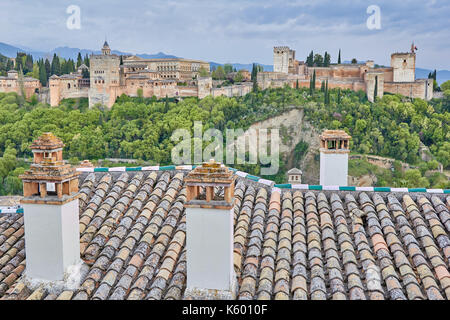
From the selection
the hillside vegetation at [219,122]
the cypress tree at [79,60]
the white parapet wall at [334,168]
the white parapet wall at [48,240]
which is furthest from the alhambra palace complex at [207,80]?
the white parapet wall at [48,240]

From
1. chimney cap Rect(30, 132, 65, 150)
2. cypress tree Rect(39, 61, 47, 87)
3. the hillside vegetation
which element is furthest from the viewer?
cypress tree Rect(39, 61, 47, 87)

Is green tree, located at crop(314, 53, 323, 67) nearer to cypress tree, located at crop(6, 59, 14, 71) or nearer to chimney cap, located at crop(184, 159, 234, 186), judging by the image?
cypress tree, located at crop(6, 59, 14, 71)

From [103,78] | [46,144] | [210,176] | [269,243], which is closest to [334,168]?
[269,243]

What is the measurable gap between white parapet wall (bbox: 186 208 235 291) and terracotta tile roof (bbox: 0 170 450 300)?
8.9 inches

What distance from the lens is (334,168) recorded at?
241 inches

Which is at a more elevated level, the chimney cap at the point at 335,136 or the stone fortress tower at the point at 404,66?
the stone fortress tower at the point at 404,66

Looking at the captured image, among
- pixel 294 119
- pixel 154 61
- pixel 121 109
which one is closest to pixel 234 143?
pixel 294 119

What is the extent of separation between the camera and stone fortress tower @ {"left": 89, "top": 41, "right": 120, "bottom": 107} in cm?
5128

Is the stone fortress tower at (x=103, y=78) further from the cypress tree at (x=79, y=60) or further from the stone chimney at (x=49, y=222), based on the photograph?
the stone chimney at (x=49, y=222)

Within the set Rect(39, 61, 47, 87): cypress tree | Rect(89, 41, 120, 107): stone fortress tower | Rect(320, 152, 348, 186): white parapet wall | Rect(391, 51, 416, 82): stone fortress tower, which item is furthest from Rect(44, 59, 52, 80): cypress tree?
Rect(320, 152, 348, 186): white parapet wall

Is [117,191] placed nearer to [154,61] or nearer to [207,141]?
[207,141]

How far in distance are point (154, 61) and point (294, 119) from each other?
64.1 ft

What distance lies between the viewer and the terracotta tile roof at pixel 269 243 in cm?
392

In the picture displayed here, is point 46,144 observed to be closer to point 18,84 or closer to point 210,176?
point 210,176
